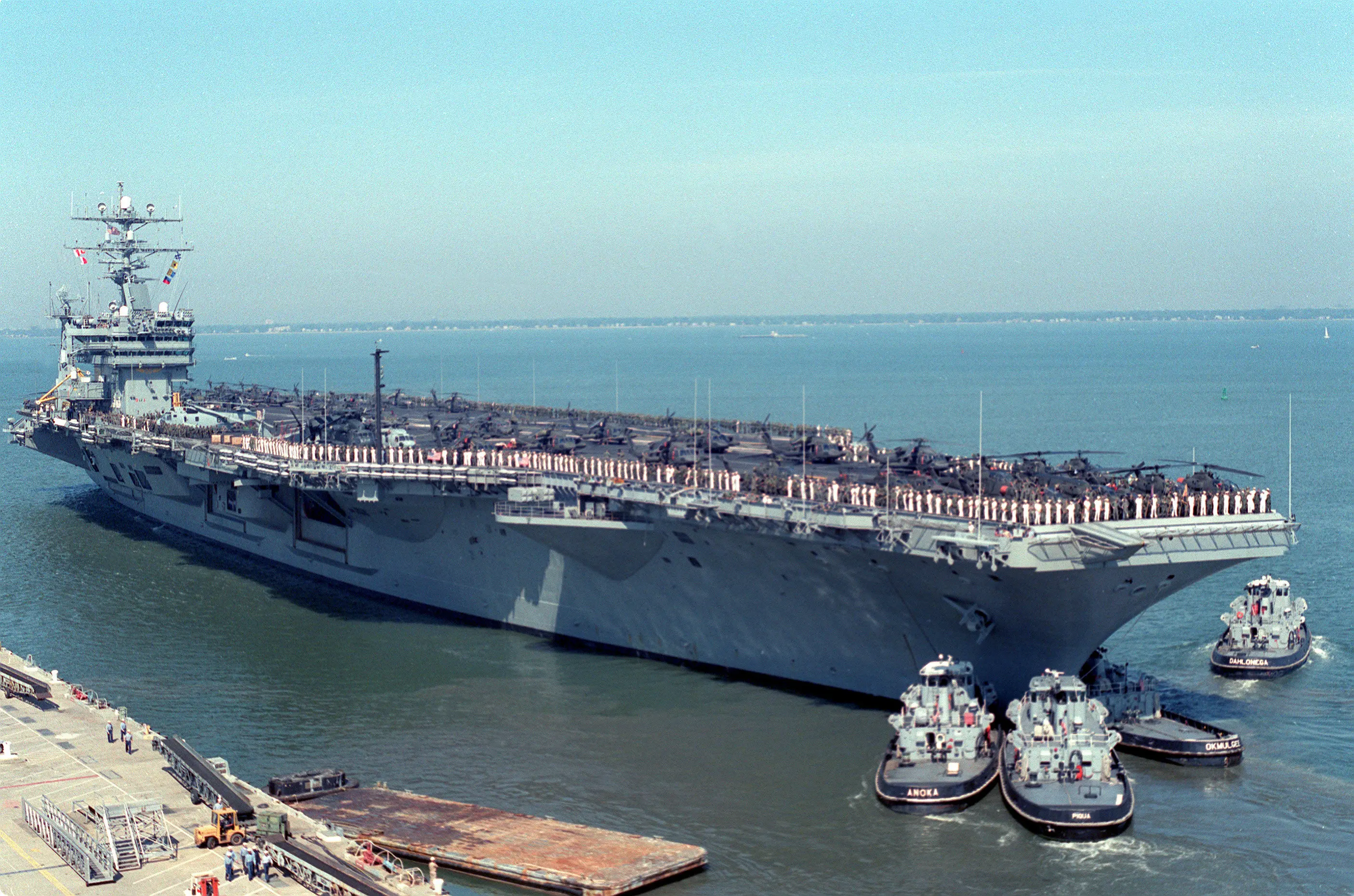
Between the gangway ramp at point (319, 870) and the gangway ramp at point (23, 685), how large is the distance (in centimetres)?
1003

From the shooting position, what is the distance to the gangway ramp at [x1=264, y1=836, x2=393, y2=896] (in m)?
17.8

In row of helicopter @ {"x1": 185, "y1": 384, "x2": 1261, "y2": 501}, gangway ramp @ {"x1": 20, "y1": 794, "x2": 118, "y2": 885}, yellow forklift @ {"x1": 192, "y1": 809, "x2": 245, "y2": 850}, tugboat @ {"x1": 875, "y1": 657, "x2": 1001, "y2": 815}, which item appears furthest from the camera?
row of helicopter @ {"x1": 185, "y1": 384, "x2": 1261, "y2": 501}

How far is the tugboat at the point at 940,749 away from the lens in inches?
912

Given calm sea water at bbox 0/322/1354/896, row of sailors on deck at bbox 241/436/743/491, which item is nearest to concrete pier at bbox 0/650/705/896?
calm sea water at bbox 0/322/1354/896

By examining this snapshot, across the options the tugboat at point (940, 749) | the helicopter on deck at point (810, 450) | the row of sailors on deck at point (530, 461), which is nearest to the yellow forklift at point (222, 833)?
the tugboat at point (940, 749)

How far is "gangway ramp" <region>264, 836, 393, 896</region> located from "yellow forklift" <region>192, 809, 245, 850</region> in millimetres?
452

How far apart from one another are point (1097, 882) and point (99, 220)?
45.4 meters

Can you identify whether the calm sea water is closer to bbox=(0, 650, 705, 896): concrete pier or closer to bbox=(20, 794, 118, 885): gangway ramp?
bbox=(0, 650, 705, 896): concrete pier

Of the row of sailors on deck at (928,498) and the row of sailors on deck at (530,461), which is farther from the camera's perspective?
the row of sailors on deck at (530,461)

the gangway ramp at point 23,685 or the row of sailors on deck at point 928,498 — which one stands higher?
the row of sailors on deck at point 928,498

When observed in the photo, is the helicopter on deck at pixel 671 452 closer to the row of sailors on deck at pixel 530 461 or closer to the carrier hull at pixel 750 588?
the row of sailors on deck at pixel 530 461

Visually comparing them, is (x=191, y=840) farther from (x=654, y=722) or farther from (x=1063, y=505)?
(x=1063, y=505)

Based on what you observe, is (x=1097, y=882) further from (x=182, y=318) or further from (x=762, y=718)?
(x=182, y=318)

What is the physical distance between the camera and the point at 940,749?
24.4 m
